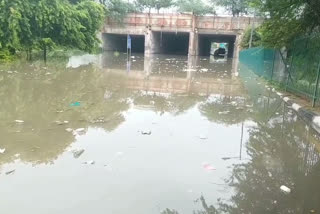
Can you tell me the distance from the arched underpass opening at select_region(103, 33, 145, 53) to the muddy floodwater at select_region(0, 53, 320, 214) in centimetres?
3311

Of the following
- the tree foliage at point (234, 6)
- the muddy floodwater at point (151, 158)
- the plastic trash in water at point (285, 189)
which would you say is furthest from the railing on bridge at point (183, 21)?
the plastic trash in water at point (285, 189)

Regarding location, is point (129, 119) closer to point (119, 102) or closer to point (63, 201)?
point (119, 102)

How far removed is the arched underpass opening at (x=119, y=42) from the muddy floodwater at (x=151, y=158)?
3311cm

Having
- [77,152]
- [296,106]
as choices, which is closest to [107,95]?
[77,152]

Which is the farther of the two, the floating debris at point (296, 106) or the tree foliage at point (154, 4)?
the tree foliage at point (154, 4)

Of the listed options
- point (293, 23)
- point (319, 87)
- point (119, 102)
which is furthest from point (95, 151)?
point (293, 23)

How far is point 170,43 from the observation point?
4622 cm

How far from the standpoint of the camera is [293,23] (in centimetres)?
970

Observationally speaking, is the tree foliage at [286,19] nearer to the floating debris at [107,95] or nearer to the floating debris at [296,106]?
the floating debris at [296,106]

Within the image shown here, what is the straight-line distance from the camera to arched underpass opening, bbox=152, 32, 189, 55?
40.0 meters

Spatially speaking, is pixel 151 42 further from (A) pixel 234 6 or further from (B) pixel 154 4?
(A) pixel 234 6

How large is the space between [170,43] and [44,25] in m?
29.9

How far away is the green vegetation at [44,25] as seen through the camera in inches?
635

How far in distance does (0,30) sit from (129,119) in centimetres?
1286
